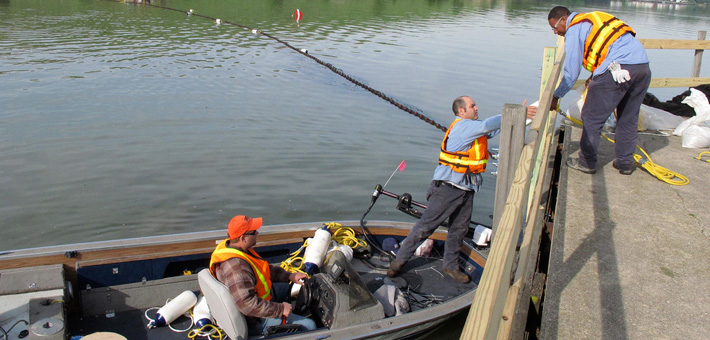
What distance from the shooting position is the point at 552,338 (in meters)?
3.35

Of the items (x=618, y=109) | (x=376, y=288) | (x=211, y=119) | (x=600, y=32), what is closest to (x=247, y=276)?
(x=376, y=288)

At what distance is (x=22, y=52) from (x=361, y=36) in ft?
47.5

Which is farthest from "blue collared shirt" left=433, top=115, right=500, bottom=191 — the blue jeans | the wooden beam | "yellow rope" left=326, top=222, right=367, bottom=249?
the wooden beam

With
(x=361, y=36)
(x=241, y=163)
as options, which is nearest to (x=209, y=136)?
(x=241, y=163)

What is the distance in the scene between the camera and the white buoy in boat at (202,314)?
4625 mm

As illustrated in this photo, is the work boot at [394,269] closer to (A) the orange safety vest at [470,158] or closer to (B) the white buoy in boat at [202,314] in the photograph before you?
(A) the orange safety vest at [470,158]

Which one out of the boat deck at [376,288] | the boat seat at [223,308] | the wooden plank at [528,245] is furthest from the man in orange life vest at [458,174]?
the boat seat at [223,308]

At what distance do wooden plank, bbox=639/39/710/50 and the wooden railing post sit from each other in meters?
5.92

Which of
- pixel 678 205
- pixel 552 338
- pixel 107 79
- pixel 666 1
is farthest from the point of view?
pixel 666 1

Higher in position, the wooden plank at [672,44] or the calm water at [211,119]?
the wooden plank at [672,44]

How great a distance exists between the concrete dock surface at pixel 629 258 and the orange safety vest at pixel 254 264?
6.90ft

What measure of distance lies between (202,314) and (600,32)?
465 centimetres

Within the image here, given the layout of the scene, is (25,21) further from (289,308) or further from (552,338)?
(552,338)

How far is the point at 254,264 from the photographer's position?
4352 mm
